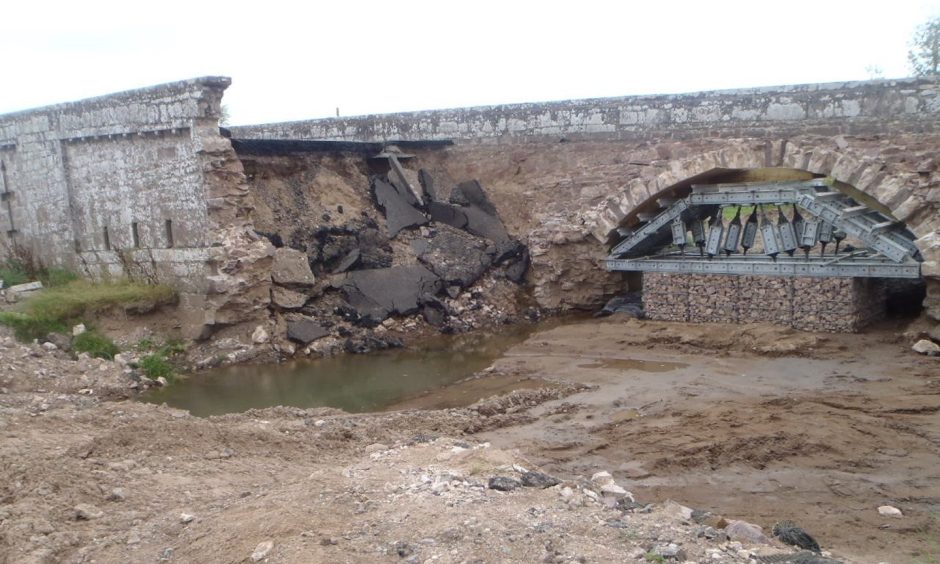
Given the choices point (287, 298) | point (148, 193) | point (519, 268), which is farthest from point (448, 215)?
point (148, 193)

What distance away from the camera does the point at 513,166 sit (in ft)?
45.8

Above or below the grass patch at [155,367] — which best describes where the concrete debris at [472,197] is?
above

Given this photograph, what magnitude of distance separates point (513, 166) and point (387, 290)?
3.24 m

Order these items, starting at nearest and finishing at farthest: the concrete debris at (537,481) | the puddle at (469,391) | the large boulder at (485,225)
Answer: the concrete debris at (537,481)
the puddle at (469,391)
the large boulder at (485,225)

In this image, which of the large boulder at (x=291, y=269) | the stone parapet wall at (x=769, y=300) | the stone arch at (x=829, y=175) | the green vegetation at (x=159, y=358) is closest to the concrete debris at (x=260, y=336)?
the large boulder at (x=291, y=269)

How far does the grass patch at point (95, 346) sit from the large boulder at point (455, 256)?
16.1 ft

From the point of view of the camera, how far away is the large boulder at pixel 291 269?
12023mm

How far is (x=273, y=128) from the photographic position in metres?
16.6

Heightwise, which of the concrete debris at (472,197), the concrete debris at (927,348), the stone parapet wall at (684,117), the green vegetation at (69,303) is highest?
the stone parapet wall at (684,117)

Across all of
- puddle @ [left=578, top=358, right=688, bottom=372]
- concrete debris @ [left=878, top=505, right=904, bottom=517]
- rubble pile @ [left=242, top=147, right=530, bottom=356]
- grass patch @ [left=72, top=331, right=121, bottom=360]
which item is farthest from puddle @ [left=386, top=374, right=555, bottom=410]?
grass patch @ [left=72, top=331, right=121, bottom=360]

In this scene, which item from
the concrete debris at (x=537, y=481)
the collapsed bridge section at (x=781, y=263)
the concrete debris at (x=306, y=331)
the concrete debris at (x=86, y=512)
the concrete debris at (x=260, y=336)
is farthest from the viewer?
the concrete debris at (x=306, y=331)

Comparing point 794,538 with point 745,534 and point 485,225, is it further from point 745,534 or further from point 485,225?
point 485,225

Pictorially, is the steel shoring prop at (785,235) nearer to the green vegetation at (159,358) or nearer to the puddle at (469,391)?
the puddle at (469,391)

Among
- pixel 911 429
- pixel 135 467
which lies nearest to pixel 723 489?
pixel 911 429
